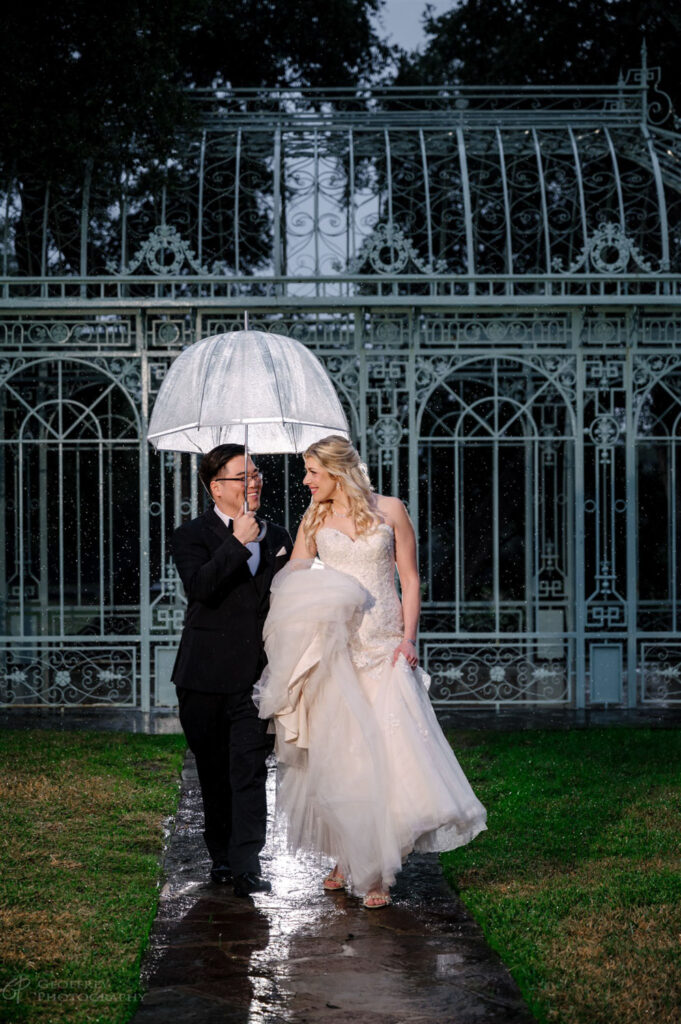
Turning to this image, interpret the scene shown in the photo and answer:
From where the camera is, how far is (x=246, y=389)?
5.23 metres

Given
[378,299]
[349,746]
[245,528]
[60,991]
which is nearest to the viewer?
[60,991]

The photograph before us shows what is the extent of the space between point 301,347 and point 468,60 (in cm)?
1436

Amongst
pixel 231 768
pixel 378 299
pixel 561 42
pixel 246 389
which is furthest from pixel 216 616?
pixel 561 42

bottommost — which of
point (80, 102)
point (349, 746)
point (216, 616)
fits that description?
point (349, 746)

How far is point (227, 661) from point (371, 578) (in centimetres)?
70

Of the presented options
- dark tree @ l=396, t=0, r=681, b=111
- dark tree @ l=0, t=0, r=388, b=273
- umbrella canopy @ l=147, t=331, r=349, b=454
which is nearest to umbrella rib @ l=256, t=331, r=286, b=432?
umbrella canopy @ l=147, t=331, r=349, b=454

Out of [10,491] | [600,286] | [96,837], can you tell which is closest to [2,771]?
[96,837]

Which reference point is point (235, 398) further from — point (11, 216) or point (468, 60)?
point (468, 60)

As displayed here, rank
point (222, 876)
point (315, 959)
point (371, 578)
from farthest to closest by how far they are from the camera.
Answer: point (222, 876), point (371, 578), point (315, 959)

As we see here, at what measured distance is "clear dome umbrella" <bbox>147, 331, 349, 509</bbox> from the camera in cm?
521

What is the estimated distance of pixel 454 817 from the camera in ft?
15.5

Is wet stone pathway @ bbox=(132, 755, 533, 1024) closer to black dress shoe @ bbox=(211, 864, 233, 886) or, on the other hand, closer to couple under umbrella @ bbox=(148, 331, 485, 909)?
black dress shoe @ bbox=(211, 864, 233, 886)

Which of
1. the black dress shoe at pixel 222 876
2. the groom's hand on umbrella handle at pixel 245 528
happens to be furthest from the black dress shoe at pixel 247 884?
the groom's hand on umbrella handle at pixel 245 528

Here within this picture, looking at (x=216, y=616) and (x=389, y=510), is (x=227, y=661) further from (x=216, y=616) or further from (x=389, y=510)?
(x=389, y=510)
